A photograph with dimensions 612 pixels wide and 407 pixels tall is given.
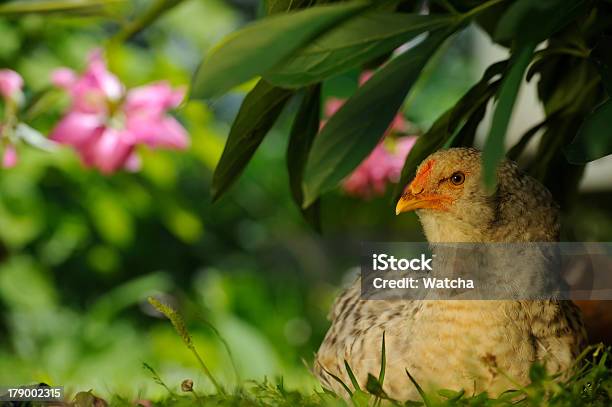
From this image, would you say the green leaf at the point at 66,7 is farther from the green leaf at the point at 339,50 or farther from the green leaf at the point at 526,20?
the green leaf at the point at 526,20

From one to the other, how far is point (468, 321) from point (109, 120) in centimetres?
62

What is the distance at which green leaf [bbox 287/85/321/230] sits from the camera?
26.5 inches

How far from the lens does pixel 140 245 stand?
190 cm

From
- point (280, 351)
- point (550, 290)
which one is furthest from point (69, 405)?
point (280, 351)

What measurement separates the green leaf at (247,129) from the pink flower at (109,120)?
397 millimetres

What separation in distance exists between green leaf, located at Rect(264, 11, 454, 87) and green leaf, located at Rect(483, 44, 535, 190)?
0.09m

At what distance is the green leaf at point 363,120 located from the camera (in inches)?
18.4

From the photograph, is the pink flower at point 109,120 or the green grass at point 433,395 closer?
the green grass at point 433,395

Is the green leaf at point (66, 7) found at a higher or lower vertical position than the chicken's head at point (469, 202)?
higher

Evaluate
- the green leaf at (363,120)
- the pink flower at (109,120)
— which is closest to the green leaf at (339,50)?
the green leaf at (363,120)

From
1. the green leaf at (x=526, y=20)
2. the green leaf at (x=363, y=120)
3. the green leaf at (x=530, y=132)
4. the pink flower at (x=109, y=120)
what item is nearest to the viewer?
the green leaf at (x=526, y=20)

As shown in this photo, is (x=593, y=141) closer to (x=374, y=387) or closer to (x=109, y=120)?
(x=374, y=387)

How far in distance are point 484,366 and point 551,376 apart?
0.13 feet

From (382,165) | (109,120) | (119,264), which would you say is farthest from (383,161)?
(119,264)
